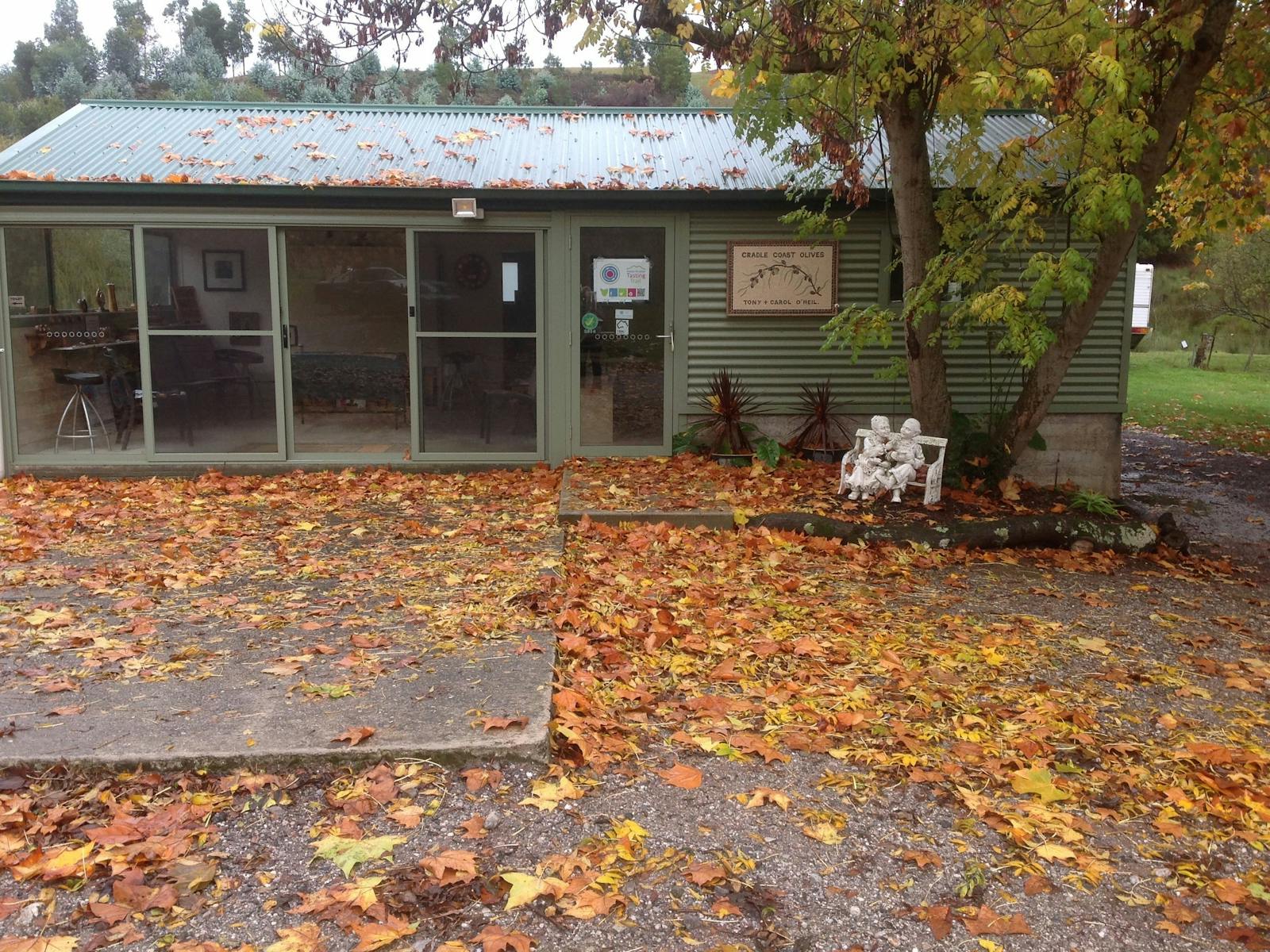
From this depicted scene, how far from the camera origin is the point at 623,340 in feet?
33.8

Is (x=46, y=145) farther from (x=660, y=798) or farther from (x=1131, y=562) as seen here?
(x=1131, y=562)

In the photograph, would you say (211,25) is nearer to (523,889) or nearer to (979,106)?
(979,106)

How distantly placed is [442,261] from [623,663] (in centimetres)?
605

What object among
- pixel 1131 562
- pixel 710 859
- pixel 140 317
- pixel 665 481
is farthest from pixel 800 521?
pixel 140 317

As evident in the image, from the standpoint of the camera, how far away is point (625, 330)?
10273mm

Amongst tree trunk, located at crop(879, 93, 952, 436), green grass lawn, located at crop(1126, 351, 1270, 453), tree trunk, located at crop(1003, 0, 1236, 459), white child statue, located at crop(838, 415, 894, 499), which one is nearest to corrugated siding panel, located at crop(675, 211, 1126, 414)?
tree trunk, located at crop(879, 93, 952, 436)

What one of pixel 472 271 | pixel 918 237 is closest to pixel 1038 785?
pixel 918 237

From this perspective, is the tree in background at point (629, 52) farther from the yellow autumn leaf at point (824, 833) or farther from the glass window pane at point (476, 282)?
the yellow autumn leaf at point (824, 833)

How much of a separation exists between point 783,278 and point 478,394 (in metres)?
3.12

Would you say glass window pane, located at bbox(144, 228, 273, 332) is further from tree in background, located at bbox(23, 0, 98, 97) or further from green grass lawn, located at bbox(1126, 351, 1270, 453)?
tree in background, located at bbox(23, 0, 98, 97)

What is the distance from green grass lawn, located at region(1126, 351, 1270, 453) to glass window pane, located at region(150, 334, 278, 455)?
12174mm

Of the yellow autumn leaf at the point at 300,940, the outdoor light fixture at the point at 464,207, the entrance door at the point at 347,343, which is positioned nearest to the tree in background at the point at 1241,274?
the outdoor light fixture at the point at 464,207

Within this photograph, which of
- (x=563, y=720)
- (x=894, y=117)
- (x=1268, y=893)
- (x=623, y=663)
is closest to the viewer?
(x=1268, y=893)

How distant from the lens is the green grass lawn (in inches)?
607
